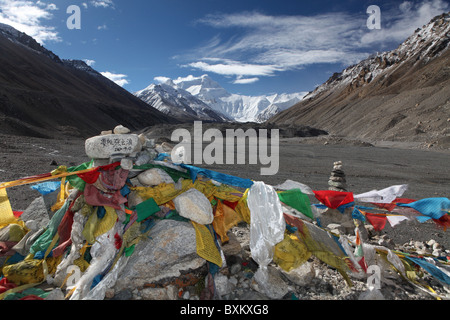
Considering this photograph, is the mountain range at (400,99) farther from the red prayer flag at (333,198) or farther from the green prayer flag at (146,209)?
the green prayer flag at (146,209)

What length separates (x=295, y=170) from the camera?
623 inches

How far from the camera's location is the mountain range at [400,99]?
37691 millimetres

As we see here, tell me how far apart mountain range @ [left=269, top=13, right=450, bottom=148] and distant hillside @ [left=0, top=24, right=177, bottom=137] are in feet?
133

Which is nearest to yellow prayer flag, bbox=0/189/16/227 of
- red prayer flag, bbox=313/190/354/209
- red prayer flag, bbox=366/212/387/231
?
red prayer flag, bbox=313/190/354/209

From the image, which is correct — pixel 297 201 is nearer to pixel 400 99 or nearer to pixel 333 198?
pixel 333 198

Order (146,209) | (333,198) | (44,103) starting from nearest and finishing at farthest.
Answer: (146,209), (333,198), (44,103)

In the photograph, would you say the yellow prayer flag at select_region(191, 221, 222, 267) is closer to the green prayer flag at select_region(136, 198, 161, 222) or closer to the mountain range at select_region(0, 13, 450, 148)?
the green prayer flag at select_region(136, 198, 161, 222)

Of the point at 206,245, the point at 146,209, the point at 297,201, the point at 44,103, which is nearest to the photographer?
the point at 206,245

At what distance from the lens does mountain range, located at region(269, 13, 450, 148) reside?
37.7m

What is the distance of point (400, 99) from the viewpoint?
174ft

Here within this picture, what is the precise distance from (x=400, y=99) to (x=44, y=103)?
6422 cm

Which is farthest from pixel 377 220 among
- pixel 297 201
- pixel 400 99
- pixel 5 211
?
pixel 400 99

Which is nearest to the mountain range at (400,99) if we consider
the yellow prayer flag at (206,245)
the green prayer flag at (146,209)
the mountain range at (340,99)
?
the mountain range at (340,99)

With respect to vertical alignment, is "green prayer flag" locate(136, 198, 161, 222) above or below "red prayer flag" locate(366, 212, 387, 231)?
above
